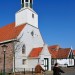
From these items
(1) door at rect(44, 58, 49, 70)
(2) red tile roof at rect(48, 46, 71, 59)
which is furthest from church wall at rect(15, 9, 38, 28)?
(2) red tile roof at rect(48, 46, 71, 59)

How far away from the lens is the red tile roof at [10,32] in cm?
4159

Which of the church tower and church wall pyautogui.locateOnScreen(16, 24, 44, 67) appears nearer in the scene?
church wall pyautogui.locateOnScreen(16, 24, 44, 67)

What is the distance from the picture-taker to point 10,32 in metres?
44.1

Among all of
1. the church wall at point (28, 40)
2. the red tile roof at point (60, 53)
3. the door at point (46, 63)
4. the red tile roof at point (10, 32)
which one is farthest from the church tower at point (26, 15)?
the red tile roof at point (60, 53)

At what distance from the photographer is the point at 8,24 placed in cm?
4941

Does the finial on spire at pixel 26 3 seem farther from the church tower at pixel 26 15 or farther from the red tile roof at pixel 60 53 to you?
the red tile roof at pixel 60 53

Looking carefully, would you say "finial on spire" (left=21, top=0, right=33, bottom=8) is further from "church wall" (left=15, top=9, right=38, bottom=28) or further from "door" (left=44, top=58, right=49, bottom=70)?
"door" (left=44, top=58, right=49, bottom=70)

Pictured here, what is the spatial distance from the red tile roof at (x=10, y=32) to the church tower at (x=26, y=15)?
1.30 m

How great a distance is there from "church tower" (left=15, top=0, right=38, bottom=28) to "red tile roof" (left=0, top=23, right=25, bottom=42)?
1304mm

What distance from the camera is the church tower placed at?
4323 centimetres

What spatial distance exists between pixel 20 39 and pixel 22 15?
514 centimetres

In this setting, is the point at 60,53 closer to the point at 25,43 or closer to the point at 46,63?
the point at 46,63

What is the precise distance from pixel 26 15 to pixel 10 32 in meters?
4.39

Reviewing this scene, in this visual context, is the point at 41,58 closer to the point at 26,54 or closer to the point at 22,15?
the point at 26,54
